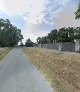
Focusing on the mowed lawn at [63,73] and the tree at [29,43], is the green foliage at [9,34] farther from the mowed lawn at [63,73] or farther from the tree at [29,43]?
the mowed lawn at [63,73]

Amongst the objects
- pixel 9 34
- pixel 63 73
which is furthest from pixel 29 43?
pixel 63 73

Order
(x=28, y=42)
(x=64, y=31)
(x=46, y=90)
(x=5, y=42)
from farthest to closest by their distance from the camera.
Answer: (x=28, y=42) < (x=5, y=42) < (x=64, y=31) < (x=46, y=90)

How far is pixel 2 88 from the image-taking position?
11109mm

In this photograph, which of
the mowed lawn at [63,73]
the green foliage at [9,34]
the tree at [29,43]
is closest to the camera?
the mowed lawn at [63,73]

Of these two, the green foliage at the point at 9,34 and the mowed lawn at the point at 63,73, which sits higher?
the green foliage at the point at 9,34

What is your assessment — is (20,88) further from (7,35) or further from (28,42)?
(28,42)

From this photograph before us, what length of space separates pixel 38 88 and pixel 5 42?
161 m

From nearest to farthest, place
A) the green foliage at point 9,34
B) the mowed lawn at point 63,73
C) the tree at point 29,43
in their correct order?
the mowed lawn at point 63,73
the green foliage at point 9,34
the tree at point 29,43

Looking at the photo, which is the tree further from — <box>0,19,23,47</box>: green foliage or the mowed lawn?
the mowed lawn

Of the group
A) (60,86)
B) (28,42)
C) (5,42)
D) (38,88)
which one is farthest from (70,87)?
(28,42)

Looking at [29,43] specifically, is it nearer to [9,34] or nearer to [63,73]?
[9,34]

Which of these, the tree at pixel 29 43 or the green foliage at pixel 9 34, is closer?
the green foliage at pixel 9 34

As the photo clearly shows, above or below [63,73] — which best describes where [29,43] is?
above

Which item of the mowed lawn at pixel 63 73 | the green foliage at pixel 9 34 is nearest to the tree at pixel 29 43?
the green foliage at pixel 9 34
